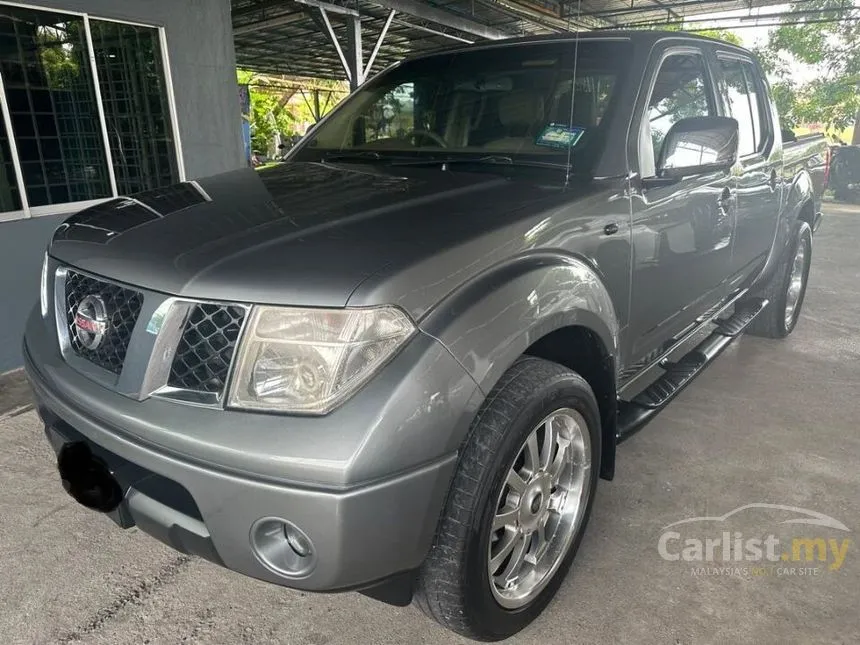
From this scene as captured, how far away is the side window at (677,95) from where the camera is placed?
241 cm

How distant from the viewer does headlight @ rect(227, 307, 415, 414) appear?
1.37 meters

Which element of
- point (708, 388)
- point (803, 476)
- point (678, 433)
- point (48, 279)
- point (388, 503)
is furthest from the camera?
point (708, 388)

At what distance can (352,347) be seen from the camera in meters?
1.37

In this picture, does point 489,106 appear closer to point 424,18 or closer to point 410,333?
point 410,333

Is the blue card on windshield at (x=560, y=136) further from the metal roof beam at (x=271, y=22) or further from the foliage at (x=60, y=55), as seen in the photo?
the metal roof beam at (x=271, y=22)

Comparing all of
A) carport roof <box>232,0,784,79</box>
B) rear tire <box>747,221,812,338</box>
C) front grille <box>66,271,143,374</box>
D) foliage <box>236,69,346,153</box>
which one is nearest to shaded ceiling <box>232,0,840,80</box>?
carport roof <box>232,0,784,79</box>

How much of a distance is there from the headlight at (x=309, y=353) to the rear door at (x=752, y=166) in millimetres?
2396

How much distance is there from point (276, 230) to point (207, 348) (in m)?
0.39

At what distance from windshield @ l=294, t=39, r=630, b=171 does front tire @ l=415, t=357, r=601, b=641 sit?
0.89 metres

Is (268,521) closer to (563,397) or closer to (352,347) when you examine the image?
(352,347)

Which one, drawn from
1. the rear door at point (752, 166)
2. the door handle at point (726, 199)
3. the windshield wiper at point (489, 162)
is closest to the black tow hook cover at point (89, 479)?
the windshield wiper at point (489, 162)

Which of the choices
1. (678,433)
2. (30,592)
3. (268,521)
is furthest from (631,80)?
(30,592)

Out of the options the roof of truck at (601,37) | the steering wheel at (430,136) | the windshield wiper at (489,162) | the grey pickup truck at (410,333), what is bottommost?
the grey pickup truck at (410,333)

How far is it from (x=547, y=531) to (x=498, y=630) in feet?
1.25
